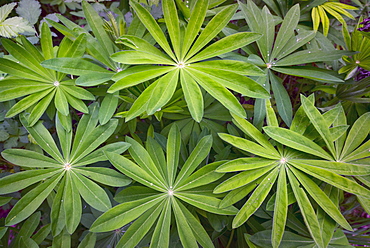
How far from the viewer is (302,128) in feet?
3.03

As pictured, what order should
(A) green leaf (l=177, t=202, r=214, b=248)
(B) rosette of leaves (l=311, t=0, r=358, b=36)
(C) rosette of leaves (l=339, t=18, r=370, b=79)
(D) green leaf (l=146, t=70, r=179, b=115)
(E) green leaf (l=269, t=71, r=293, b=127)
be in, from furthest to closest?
(B) rosette of leaves (l=311, t=0, r=358, b=36)
(C) rosette of leaves (l=339, t=18, r=370, b=79)
(E) green leaf (l=269, t=71, r=293, b=127)
(A) green leaf (l=177, t=202, r=214, b=248)
(D) green leaf (l=146, t=70, r=179, b=115)

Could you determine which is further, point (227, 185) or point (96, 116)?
point (96, 116)

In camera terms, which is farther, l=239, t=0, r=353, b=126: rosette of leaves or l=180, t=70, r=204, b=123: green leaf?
l=239, t=0, r=353, b=126: rosette of leaves

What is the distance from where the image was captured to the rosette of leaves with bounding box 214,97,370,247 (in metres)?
0.83

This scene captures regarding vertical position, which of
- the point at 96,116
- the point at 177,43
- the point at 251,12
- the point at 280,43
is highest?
the point at 251,12

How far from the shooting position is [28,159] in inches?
38.2

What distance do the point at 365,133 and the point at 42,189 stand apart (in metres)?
1.19

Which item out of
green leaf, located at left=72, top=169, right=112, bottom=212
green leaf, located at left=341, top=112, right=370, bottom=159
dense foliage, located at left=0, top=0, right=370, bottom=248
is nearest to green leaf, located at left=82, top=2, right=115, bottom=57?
dense foliage, located at left=0, top=0, right=370, bottom=248

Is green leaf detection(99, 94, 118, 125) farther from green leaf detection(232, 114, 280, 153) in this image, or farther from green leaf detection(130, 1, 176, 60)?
green leaf detection(232, 114, 280, 153)

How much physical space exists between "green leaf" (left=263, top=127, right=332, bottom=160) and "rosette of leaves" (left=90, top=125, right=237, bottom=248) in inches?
8.3

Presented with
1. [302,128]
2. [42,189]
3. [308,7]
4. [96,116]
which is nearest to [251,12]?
[308,7]

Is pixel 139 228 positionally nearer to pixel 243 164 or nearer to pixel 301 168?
pixel 243 164

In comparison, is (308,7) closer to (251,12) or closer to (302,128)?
(251,12)

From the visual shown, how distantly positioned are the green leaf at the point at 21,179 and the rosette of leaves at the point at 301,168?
0.64m
